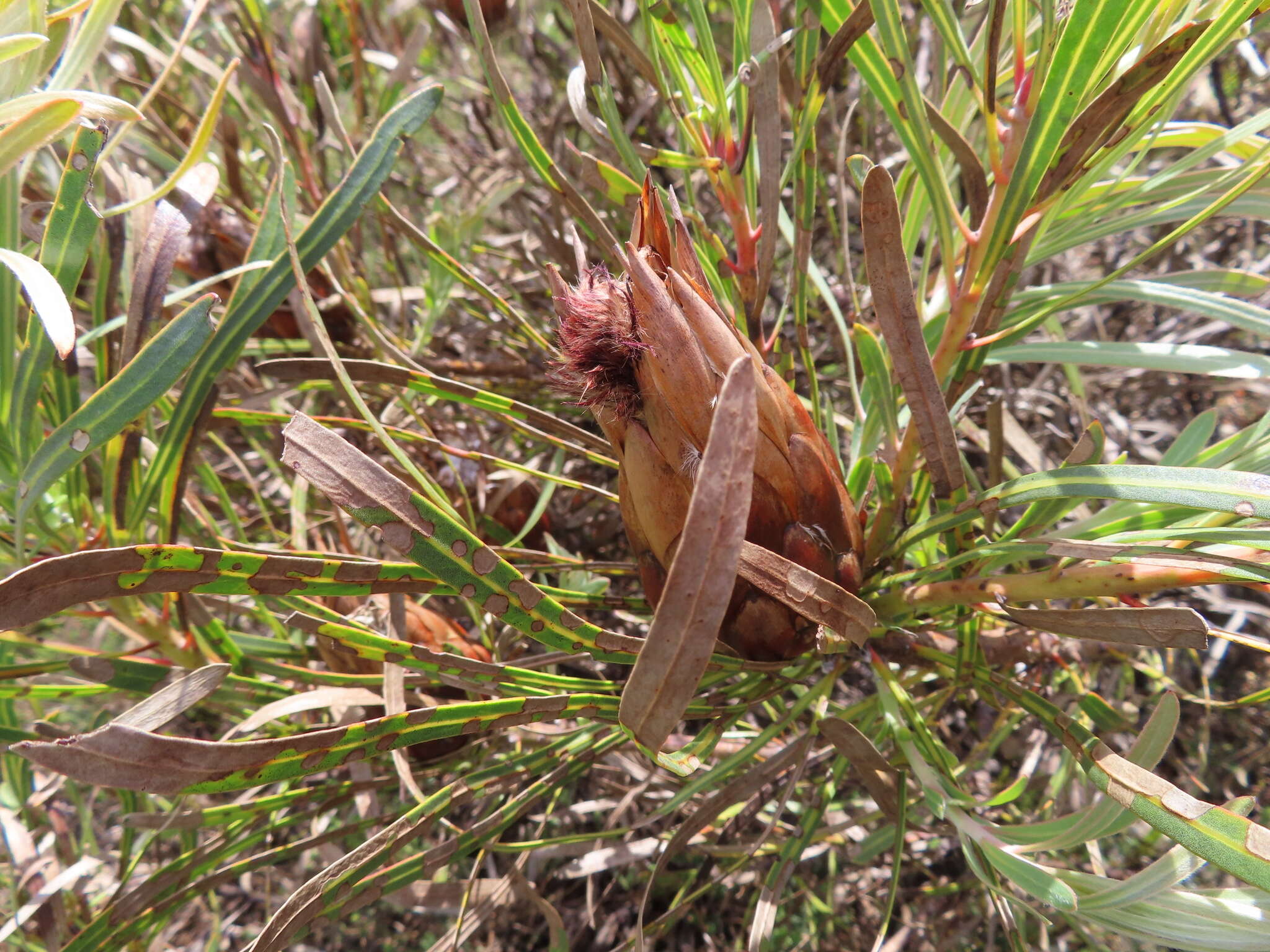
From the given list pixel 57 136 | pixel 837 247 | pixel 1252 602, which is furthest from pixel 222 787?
pixel 1252 602

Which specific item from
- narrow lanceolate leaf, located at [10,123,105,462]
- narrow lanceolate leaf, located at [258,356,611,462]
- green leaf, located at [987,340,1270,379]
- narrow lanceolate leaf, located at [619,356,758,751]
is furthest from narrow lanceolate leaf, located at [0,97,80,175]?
green leaf, located at [987,340,1270,379]

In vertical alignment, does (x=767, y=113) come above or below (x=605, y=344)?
above

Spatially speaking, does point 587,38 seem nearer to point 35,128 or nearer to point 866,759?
point 35,128

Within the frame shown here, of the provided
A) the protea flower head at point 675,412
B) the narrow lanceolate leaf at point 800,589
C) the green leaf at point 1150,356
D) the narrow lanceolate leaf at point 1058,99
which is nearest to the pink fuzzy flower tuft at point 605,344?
the protea flower head at point 675,412

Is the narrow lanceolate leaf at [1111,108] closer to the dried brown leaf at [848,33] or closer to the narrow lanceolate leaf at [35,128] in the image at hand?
the dried brown leaf at [848,33]

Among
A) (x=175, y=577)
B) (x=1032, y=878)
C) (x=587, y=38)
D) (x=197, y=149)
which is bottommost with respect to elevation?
(x=1032, y=878)

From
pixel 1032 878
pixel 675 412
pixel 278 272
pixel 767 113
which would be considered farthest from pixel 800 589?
pixel 278 272

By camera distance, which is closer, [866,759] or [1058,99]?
[1058,99]

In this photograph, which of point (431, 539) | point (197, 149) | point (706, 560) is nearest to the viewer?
point (706, 560)
